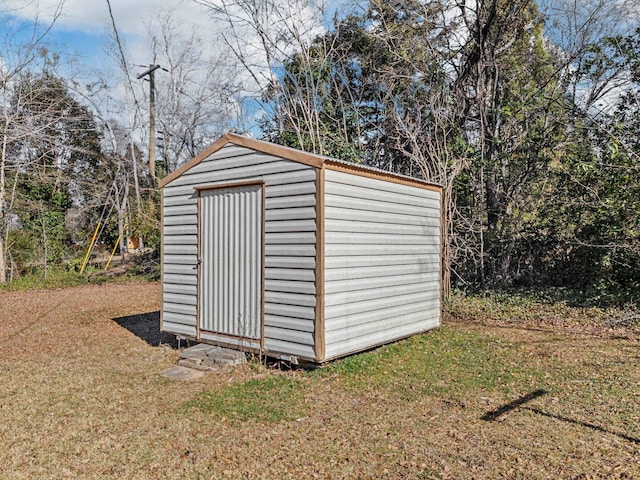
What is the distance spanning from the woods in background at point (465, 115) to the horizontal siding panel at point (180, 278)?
4.36 meters

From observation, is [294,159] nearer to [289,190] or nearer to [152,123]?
[289,190]

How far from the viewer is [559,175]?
8344 mm

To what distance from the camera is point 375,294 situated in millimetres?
5164

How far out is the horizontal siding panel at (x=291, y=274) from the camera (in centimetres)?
447

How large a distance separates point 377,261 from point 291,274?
→ 1095mm

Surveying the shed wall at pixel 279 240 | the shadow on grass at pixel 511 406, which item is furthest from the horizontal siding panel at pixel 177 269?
the shadow on grass at pixel 511 406

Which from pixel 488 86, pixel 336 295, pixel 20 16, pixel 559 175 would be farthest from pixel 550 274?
pixel 20 16

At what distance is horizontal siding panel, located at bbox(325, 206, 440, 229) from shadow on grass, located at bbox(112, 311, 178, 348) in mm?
2912

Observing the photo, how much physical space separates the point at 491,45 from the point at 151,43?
45.1 feet

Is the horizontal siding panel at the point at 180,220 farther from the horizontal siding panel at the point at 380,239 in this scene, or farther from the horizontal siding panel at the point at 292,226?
the horizontal siding panel at the point at 380,239

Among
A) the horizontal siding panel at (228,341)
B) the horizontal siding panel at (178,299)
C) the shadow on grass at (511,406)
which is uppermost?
the horizontal siding panel at (178,299)

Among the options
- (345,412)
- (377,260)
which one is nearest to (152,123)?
(377,260)

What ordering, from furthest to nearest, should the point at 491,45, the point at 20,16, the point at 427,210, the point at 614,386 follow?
the point at 20,16, the point at 491,45, the point at 427,210, the point at 614,386

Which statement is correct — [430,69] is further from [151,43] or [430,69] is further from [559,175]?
[151,43]
